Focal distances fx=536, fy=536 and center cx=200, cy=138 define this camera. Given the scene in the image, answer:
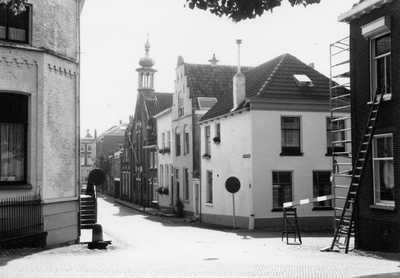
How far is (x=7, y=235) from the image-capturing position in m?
15.3

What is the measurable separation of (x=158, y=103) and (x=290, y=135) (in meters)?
31.5

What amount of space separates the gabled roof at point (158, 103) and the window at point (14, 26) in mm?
37568

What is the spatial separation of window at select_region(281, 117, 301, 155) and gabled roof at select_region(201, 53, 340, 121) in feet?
3.83

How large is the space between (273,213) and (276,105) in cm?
534

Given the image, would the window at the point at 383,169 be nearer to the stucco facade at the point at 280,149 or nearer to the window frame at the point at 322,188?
the stucco facade at the point at 280,149

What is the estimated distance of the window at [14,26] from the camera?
16.1 metres

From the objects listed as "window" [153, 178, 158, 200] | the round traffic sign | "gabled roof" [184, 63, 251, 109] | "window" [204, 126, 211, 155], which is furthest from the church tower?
the round traffic sign

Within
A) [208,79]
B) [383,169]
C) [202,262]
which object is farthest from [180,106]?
[202,262]

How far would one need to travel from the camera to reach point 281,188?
26.8 meters

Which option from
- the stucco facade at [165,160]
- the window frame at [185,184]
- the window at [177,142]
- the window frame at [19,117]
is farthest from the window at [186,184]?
the window frame at [19,117]

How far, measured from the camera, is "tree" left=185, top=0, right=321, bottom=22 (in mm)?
8203

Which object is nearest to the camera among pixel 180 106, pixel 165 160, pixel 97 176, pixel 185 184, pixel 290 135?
pixel 97 176

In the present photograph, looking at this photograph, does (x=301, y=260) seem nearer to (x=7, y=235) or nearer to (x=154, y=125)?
(x=7, y=235)

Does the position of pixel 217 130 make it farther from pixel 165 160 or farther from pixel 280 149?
pixel 165 160
